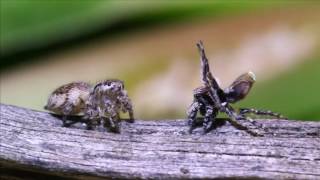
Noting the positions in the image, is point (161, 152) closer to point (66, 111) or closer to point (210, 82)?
point (210, 82)

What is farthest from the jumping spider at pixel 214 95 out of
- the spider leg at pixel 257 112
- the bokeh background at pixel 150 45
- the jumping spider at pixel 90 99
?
the bokeh background at pixel 150 45

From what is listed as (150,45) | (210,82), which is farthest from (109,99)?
(150,45)

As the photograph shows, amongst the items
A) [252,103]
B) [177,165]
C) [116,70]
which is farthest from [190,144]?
[116,70]

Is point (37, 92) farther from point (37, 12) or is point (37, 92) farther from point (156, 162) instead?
point (156, 162)

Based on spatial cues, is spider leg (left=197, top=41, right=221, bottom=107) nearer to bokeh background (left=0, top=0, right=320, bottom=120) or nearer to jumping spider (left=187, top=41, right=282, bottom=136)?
jumping spider (left=187, top=41, right=282, bottom=136)

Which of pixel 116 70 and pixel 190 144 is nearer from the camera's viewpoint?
pixel 190 144

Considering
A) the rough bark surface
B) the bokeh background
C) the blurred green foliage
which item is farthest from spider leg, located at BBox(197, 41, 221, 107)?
the blurred green foliage

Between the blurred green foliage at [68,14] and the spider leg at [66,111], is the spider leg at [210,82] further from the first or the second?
the blurred green foliage at [68,14]
